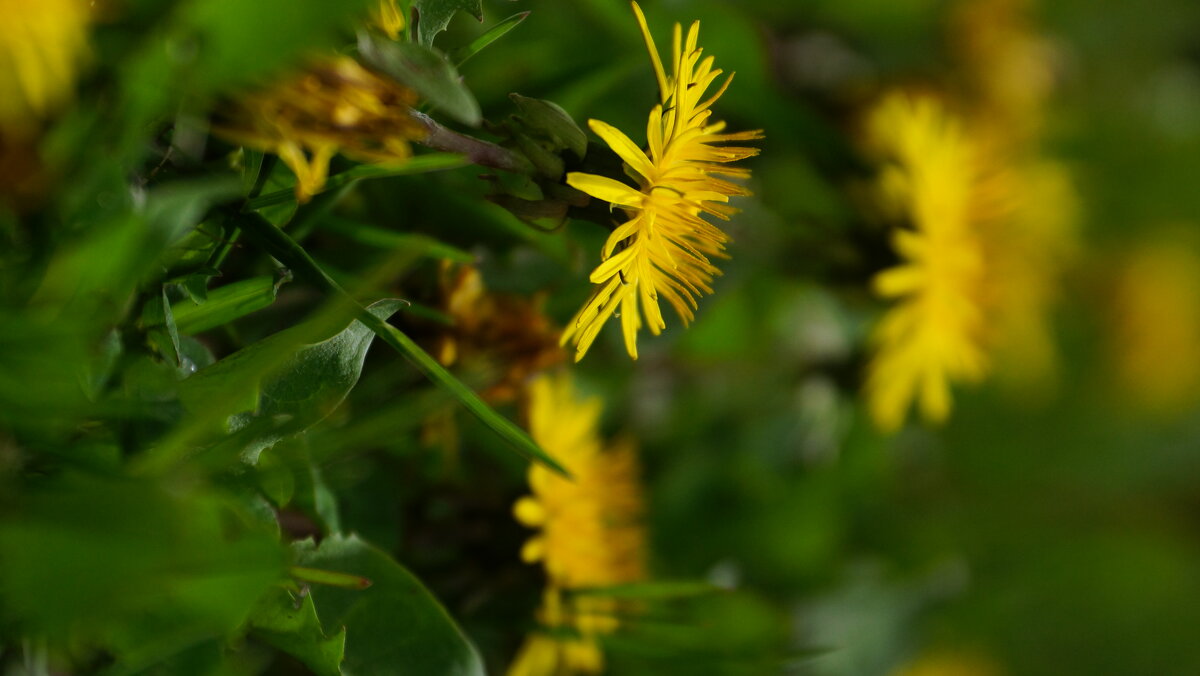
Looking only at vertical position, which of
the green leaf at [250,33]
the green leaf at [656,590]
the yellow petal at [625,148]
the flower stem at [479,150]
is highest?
the flower stem at [479,150]

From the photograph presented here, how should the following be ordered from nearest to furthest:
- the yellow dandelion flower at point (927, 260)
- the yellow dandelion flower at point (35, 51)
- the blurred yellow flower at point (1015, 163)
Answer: the yellow dandelion flower at point (35, 51) → the yellow dandelion flower at point (927, 260) → the blurred yellow flower at point (1015, 163)

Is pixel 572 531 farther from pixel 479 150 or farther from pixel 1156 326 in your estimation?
pixel 1156 326

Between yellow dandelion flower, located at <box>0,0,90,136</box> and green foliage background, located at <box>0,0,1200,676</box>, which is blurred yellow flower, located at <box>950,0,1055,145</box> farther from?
yellow dandelion flower, located at <box>0,0,90,136</box>

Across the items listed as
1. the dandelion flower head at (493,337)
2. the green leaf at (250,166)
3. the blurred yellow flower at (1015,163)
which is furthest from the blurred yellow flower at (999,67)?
the green leaf at (250,166)

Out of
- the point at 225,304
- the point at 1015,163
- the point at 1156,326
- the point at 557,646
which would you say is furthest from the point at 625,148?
the point at 1156,326

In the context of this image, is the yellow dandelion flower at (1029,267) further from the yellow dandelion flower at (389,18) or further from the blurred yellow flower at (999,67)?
the yellow dandelion flower at (389,18)

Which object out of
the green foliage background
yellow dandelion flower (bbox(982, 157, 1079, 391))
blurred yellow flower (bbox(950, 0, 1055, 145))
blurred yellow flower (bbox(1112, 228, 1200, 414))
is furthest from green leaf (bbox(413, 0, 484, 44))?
blurred yellow flower (bbox(1112, 228, 1200, 414))
